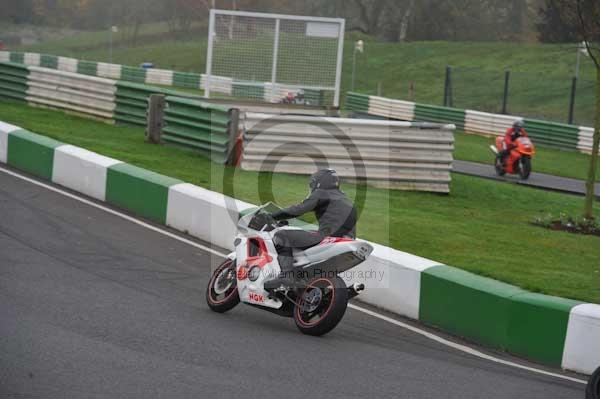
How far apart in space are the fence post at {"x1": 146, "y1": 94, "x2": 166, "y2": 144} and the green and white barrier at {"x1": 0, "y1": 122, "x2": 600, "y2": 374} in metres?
6.34

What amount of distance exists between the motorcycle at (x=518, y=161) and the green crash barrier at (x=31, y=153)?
37.2ft

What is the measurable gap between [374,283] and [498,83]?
37351mm

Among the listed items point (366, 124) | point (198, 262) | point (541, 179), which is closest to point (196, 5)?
point (541, 179)

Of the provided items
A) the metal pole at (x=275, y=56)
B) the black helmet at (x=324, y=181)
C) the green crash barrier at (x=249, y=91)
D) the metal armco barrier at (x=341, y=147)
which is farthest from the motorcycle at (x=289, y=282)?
the green crash barrier at (x=249, y=91)

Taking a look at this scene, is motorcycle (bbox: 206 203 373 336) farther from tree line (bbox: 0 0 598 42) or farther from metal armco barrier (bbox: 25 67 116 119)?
tree line (bbox: 0 0 598 42)

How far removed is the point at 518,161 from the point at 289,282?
1587cm

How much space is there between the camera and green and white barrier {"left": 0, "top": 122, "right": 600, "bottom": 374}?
8.84 meters

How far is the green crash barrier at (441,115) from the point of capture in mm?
38594

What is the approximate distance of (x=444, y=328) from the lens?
994cm

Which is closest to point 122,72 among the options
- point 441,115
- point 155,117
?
point 441,115

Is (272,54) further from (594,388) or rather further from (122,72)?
(122,72)

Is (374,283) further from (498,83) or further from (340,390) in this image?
(498,83)

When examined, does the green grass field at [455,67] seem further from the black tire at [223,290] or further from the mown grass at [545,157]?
the black tire at [223,290]

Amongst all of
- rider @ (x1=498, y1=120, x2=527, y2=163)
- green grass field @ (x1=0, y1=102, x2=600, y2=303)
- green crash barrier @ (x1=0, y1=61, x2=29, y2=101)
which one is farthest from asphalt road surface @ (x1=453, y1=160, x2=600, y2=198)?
green crash barrier @ (x1=0, y1=61, x2=29, y2=101)
